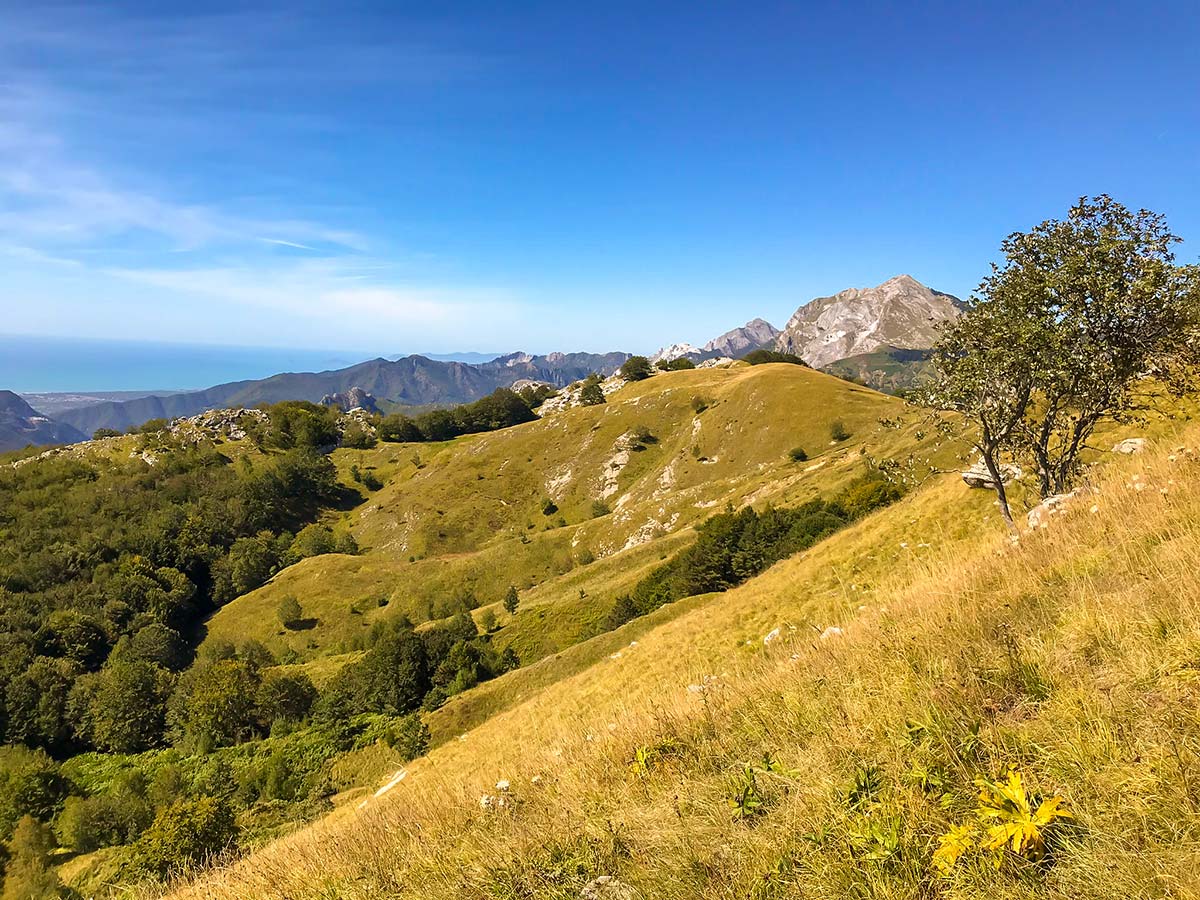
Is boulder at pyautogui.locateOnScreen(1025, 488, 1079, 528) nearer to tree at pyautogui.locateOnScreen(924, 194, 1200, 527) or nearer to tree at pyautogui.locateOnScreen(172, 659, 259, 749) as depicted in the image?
tree at pyautogui.locateOnScreen(924, 194, 1200, 527)

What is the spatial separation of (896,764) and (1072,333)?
639 inches

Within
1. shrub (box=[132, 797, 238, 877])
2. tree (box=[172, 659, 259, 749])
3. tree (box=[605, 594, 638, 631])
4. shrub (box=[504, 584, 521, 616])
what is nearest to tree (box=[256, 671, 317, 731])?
tree (box=[172, 659, 259, 749])

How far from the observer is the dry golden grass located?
376 centimetres

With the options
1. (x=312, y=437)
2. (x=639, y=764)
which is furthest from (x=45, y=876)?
(x=312, y=437)

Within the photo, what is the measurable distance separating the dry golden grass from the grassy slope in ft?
127

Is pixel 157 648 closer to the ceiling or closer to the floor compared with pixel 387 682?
closer to the floor

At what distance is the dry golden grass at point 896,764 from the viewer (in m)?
→ 3.76

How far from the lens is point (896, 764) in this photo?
4824 mm

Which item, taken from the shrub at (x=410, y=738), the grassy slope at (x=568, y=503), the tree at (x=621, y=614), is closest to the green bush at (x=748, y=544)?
the tree at (x=621, y=614)

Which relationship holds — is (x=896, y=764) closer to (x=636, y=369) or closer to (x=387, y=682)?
(x=387, y=682)

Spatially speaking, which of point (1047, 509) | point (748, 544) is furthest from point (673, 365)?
point (1047, 509)

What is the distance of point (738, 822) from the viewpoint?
196 inches

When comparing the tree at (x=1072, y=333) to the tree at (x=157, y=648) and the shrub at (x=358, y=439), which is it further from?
the shrub at (x=358, y=439)

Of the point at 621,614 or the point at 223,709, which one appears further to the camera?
the point at 223,709
